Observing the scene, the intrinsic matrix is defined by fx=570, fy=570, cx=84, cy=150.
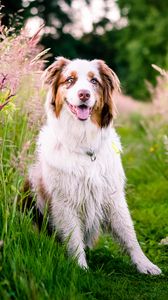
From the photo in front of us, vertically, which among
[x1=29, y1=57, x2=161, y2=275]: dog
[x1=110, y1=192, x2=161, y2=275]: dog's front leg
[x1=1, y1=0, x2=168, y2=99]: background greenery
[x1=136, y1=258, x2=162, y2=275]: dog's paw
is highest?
[x1=29, y1=57, x2=161, y2=275]: dog

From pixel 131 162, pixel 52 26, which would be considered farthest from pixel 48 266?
pixel 52 26

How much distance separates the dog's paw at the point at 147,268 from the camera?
16.4 ft

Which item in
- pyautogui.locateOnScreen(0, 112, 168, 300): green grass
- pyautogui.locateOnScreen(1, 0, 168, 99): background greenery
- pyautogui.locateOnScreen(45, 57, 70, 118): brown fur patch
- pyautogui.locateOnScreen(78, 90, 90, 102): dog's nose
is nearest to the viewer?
pyautogui.locateOnScreen(0, 112, 168, 300): green grass

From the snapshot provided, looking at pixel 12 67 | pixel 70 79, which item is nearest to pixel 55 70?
pixel 70 79

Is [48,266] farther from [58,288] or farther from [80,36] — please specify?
[80,36]

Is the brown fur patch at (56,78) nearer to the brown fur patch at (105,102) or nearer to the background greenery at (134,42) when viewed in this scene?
the brown fur patch at (105,102)

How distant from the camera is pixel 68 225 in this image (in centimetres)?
499

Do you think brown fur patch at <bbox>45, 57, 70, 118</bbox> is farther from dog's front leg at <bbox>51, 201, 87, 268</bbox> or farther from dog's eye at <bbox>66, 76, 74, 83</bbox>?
dog's front leg at <bbox>51, 201, 87, 268</bbox>

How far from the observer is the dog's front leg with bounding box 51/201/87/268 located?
16.2ft

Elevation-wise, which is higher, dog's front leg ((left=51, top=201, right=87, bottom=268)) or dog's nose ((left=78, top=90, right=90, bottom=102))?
dog's nose ((left=78, top=90, right=90, bottom=102))

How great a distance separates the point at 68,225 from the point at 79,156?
0.61m

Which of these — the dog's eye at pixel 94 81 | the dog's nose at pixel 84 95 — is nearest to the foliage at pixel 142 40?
the dog's eye at pixel 94 81

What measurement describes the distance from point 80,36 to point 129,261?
27965 millimetres

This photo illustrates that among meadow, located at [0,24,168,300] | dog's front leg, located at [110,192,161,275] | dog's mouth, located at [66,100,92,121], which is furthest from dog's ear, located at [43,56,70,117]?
dog's front leg, located at [110,192,161,275]
